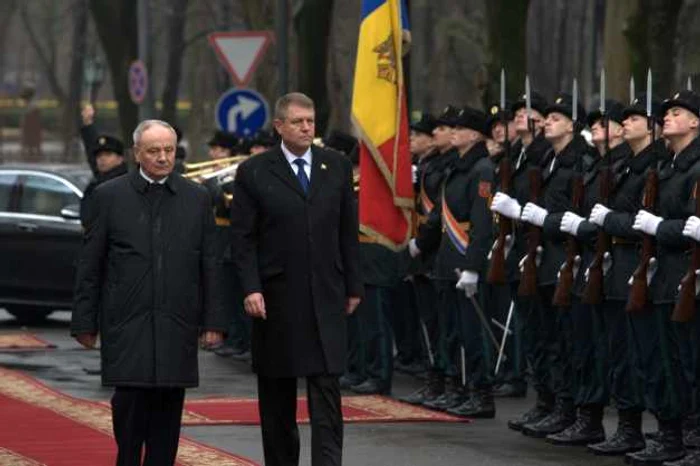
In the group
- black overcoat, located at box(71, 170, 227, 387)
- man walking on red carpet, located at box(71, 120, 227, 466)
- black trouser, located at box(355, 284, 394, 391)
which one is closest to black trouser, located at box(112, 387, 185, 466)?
man walking on red carpet, located at box(71, 120, 227, 466)

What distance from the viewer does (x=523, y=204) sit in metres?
15.4

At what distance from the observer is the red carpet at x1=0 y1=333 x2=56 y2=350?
2267 centimetres

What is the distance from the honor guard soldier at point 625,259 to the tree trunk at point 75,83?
48772 mm

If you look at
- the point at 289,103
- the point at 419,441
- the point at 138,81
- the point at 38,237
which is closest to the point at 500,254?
the point at 419,441

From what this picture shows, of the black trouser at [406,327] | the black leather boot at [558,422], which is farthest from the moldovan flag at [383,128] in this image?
the black trouser at [406,327]

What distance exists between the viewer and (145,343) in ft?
38.0

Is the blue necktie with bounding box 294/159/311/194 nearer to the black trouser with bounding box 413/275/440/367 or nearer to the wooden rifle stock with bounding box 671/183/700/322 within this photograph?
the wooden rifle stock with bounding box 671/183/700/322

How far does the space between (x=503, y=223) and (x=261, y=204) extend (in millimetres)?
3682

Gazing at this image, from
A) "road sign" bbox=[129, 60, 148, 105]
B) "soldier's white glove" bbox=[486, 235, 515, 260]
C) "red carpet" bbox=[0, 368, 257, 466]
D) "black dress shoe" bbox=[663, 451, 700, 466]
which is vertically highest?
"road sign" bbox=[129, 60, 148, 105]

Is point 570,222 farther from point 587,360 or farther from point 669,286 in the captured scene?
point 669,286

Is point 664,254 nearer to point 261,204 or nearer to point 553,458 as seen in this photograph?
point 553,458

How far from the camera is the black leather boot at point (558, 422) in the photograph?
15.2 m

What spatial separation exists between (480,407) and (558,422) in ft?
4.00

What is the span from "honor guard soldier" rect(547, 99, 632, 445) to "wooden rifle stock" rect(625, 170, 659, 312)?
536mm
